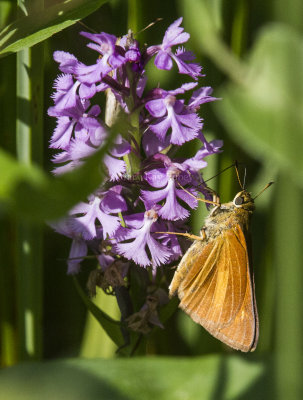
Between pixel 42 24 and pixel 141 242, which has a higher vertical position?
pixel 42 24

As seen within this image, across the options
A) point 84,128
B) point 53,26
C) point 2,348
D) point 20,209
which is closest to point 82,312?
point 2,348

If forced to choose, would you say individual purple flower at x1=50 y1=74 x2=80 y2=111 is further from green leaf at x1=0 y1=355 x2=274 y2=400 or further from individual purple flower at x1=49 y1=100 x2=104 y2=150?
green leaf at x1=0 y1=355 x2=274 y2=400

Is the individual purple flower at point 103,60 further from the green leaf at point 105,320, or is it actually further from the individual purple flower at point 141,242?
the green leaf at point 105,320

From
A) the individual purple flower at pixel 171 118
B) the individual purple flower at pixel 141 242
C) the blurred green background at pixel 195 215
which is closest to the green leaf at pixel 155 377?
the blurred green background at pixel 195 215

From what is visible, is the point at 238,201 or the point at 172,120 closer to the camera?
the point at 172,120

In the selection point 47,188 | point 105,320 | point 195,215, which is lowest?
point 105,320

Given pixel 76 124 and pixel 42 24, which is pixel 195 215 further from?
pixel 42 24

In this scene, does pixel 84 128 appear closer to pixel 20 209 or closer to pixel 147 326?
pixel 147 326

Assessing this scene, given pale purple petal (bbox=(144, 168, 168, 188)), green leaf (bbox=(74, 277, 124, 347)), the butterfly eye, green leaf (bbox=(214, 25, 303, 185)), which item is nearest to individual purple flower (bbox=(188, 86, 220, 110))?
pale purple petal (bbox=(144, 168, 168, 188))

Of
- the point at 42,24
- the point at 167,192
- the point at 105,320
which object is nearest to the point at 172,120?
the point at 167,192
